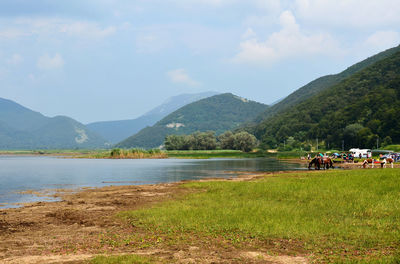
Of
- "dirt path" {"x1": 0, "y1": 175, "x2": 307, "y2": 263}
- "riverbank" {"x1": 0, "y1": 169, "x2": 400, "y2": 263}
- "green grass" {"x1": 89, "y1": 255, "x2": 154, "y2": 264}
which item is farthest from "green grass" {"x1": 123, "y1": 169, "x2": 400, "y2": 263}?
"green grass" {"x1": 89, "y1": 255, "x2": 154, "y2": 264}

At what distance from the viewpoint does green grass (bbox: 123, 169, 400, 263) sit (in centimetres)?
1584

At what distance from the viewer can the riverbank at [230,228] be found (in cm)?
1523

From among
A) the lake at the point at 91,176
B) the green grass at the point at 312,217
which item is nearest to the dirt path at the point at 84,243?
the green grass at the point at 312,217

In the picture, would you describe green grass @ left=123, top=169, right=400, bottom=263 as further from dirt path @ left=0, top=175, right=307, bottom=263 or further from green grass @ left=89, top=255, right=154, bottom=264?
green grass @ left=89, top=255, right=154, bottom=264

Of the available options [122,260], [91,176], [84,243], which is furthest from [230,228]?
[91,176]

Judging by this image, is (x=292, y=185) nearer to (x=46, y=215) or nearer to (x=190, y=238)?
(x=190, y=238)

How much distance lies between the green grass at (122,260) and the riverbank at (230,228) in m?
0.33

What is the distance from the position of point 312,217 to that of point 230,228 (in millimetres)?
5222

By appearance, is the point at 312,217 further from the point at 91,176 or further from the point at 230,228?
the point at 91,176

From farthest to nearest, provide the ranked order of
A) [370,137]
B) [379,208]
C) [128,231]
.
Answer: [370,137], [379,208], [128,231]

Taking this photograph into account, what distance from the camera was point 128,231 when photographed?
808 inches

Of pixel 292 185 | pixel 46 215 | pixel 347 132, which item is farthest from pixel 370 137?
pixel 46 215

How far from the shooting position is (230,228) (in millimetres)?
19578

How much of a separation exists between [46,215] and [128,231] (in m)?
10.2
